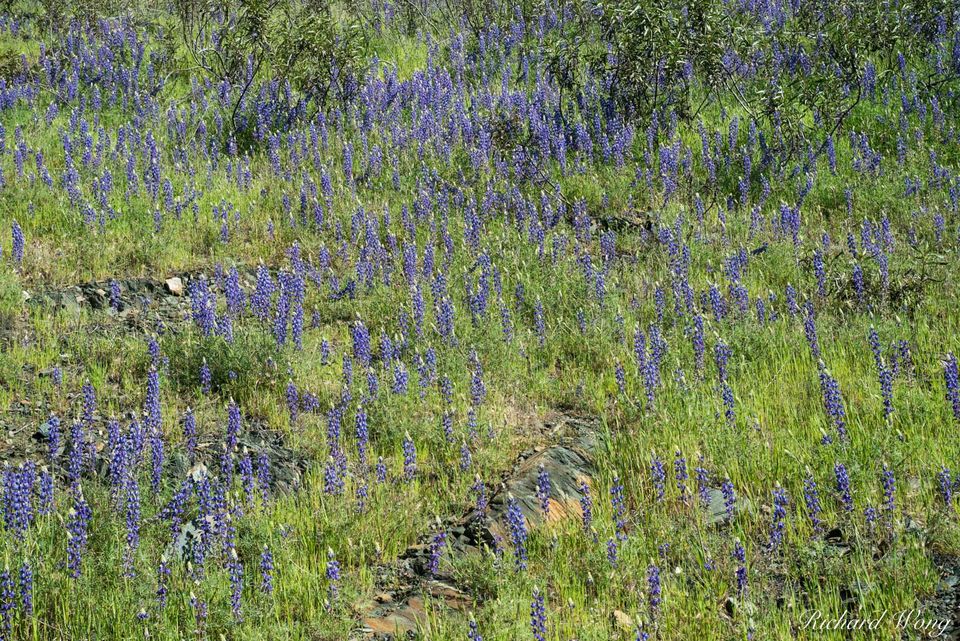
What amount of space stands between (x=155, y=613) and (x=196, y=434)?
167 centimetres

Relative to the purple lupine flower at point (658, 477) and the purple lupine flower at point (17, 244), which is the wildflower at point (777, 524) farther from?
the purple lupine flower at point (17, 244)

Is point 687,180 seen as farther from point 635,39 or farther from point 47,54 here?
point 47,54

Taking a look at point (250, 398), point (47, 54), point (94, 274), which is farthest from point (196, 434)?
point (47, 54)

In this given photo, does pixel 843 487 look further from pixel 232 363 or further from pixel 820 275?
pixel 232 363

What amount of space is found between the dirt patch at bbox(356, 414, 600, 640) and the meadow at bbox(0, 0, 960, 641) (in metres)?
0.02

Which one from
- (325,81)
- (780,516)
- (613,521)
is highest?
(325,81)

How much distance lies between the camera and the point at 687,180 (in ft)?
31.0

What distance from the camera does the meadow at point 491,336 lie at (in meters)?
3.79

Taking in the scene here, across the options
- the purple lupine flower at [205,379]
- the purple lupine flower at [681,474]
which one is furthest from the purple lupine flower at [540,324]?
the purple lupine flower at [205,379]

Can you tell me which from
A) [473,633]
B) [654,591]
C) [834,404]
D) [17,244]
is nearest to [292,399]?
[473,633]

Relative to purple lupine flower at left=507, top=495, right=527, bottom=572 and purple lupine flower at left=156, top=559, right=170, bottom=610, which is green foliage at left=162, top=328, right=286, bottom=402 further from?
purple lupine flower at left=507, top=495, right=527, bottom=572

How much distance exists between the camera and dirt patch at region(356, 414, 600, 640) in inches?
149

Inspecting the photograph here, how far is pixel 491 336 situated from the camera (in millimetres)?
6336

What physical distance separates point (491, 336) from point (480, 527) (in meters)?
2.39
